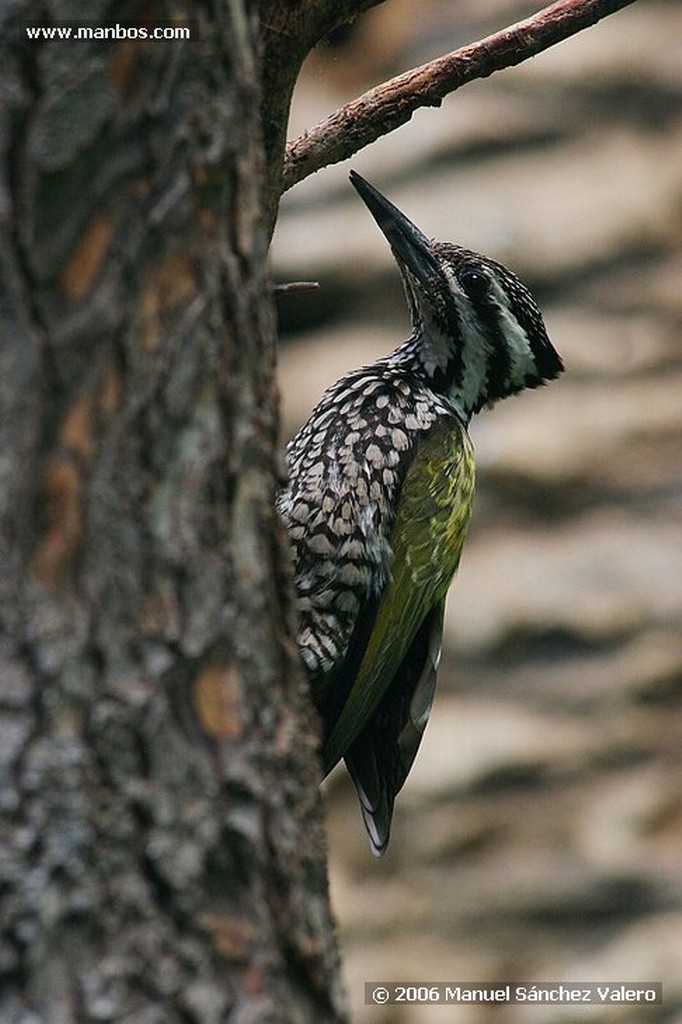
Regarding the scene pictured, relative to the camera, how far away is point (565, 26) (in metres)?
2.81

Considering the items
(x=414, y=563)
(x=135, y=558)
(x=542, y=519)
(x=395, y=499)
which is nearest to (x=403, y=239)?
(x=395, y=499)

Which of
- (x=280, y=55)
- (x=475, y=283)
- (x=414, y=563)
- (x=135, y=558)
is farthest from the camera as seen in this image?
(x=475, y=283)

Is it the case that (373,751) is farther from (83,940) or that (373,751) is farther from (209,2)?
(209,2)

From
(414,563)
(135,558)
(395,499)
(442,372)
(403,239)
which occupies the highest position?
(403,239)

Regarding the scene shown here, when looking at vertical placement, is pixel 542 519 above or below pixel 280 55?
above

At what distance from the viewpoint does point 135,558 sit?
159 cm

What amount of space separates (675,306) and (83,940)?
5.55 metres

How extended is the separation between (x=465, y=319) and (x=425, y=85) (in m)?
0.68

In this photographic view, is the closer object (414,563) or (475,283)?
(414,563)

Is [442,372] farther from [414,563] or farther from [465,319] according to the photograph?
[414,563]

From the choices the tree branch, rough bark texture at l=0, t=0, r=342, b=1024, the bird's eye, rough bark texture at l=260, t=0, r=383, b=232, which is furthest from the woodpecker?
rough bark texture at l=0, t=0, r=342, b=1024

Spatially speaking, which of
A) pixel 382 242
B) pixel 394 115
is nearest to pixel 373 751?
pixel 394 115

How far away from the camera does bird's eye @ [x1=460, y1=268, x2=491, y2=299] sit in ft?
11.0

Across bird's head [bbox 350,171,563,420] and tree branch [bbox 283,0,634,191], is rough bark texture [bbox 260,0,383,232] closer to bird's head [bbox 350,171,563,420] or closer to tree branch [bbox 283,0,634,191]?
tree branch [bbox 283,0,634,191]
